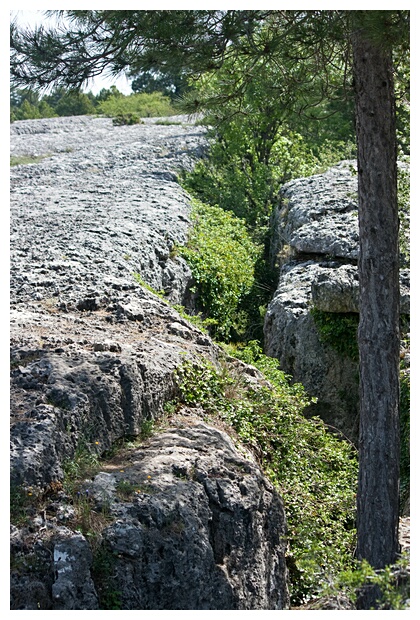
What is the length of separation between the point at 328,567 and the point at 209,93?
4.38 m

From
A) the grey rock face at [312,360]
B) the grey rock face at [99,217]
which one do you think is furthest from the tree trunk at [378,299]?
the grey rock face at [312,360]

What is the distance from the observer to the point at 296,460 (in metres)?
7.11

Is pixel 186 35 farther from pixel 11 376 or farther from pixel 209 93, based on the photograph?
pixel 11 376

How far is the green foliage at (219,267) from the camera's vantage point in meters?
10.6

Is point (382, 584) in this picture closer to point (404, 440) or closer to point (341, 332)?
point (404, 440)

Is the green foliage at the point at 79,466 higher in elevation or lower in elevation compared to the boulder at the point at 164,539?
higher

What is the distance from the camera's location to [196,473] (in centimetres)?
527

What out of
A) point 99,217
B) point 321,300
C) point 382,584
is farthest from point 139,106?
point 382,584

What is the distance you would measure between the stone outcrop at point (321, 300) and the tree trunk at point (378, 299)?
3242mm

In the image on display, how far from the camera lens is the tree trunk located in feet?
18.8

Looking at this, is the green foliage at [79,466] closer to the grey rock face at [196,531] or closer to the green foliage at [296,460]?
the grey rock face at [196,531]

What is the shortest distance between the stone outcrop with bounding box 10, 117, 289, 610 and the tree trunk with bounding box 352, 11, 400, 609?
0.78 meters

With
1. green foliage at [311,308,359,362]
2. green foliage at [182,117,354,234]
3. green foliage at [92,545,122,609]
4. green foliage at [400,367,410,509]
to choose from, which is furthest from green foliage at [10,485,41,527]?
green foliage at [182,117,354,234]
